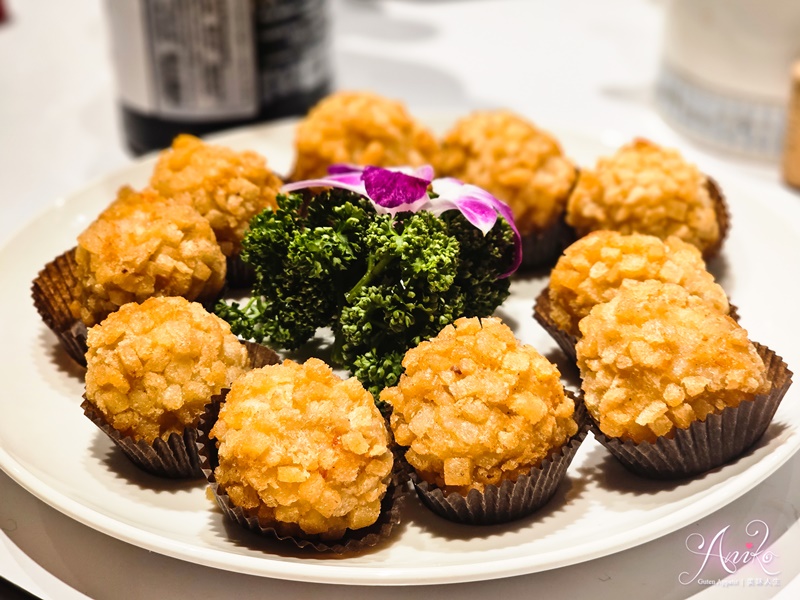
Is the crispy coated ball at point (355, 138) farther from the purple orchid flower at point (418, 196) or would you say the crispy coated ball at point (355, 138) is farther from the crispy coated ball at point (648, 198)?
the crispy coated ball at point (648, 198)

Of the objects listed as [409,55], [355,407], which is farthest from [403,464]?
[409,55]

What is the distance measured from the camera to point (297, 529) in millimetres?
2102

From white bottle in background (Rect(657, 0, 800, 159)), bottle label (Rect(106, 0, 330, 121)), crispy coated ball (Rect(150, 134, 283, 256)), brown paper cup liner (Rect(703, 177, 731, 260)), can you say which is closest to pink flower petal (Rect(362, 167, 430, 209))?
crispy coated ball (Rect(150, 134, 283, 256))

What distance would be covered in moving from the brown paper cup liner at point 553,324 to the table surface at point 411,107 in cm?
59

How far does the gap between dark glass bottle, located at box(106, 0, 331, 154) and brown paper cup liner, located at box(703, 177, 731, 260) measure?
1.84m

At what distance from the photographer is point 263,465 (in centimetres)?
206

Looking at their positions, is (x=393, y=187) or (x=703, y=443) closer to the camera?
(x=703, y=443)

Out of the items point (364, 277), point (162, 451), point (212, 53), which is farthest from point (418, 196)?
point (212, 53)

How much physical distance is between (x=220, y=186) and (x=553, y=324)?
41.8 inches

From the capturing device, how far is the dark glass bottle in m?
3.94

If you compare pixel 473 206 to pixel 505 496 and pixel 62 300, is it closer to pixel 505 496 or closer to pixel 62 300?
pixel 505 496

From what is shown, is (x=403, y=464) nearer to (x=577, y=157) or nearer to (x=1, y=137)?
(x=577, y=157)

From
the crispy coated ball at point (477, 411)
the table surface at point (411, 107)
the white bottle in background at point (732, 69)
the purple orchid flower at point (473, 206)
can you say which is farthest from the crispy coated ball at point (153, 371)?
the white bottle in background at point (732, 69)

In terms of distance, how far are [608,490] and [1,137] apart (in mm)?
3745
